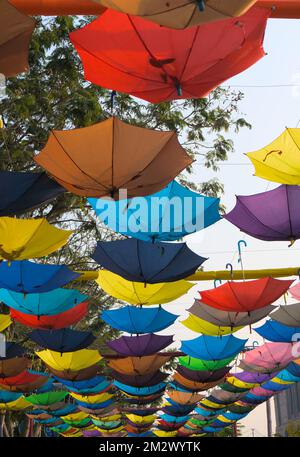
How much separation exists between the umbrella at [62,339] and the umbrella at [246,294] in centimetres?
258

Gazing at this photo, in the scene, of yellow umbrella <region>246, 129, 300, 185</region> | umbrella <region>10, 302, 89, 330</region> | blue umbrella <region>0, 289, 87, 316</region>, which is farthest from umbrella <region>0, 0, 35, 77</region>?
umbrella <region>10, 302, 89, 330</region>

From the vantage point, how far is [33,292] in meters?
8.00

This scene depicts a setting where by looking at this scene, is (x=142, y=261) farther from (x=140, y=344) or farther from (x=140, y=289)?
(x=140, y=344)

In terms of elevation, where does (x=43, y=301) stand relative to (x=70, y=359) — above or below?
above

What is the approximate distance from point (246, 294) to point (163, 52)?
4764mm

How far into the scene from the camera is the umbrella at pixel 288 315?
374 inches

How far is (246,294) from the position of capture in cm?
835

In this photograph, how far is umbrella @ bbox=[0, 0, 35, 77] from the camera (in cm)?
407

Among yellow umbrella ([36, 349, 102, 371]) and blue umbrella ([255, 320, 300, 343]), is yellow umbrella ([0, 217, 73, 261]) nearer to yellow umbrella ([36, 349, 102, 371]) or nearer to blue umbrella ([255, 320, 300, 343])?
yellow umbrella ([36, 349, 102, 371])

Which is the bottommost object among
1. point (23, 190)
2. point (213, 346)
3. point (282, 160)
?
point (213, 346)

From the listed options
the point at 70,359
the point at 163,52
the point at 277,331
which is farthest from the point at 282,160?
the point at 70,359

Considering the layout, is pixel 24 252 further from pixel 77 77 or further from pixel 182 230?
pixel 77 77

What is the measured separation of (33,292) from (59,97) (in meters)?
3.78

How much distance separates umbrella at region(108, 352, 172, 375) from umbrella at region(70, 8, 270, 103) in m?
7.08
